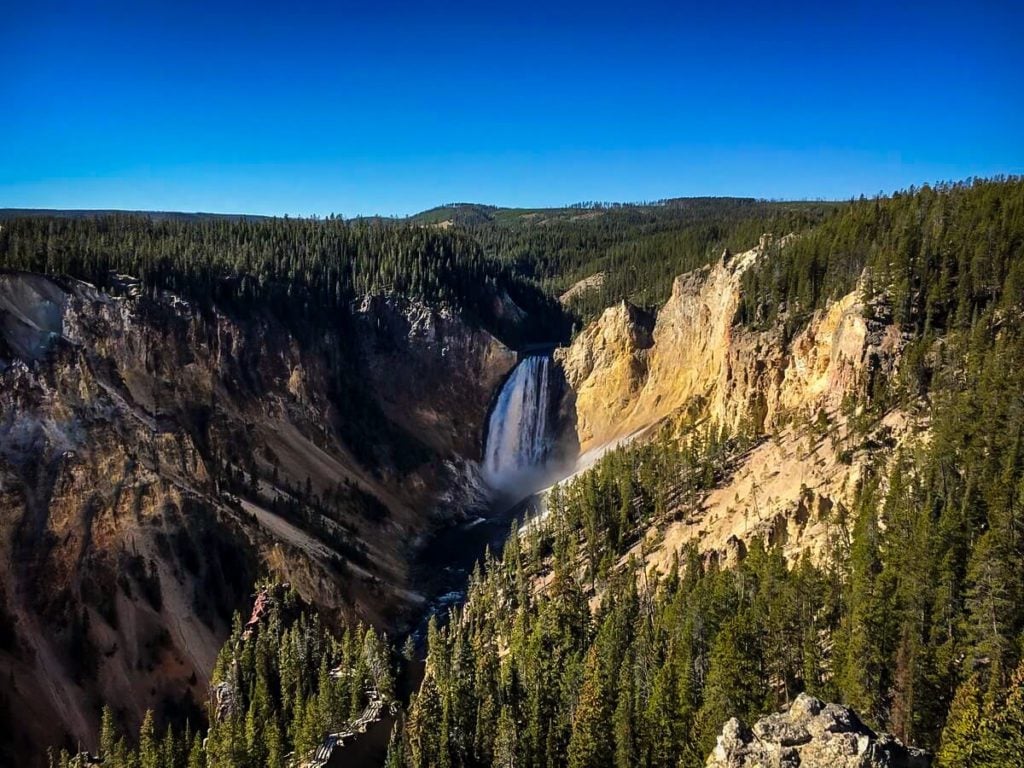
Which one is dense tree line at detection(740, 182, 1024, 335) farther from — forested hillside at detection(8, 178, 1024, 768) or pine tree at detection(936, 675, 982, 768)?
pine tree at detection(936, 675, 982, 768)

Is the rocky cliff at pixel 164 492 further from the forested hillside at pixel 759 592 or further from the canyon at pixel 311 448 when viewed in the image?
the forested hillside at pixel 759 592

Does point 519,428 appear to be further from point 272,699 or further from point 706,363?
point 272,699

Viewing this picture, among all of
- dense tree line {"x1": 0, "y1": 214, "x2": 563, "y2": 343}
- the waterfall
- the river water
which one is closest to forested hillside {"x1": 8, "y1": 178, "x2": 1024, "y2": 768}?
dense tree line {"x1": 0, "y1": 214, "x2": 563, "y2": 343}

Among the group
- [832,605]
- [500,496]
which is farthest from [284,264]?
[832,605]

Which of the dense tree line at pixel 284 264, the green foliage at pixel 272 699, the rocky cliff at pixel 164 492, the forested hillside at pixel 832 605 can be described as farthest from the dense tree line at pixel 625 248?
the green foliage at pixel 272 699

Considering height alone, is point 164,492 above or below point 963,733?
below
